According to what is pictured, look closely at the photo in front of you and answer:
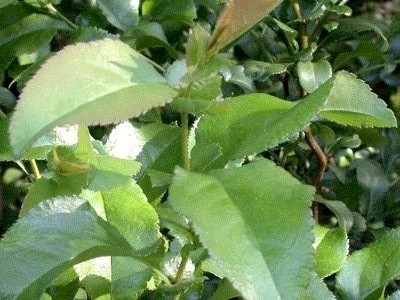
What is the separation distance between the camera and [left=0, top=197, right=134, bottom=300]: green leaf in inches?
20.7

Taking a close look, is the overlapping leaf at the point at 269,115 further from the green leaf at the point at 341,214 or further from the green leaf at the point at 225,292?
the green leaf at the point at 341,214

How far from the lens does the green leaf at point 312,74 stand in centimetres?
82

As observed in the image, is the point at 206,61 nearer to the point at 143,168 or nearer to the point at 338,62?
the point at 143,168

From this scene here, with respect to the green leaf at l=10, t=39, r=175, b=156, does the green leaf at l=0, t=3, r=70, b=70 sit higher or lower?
lower

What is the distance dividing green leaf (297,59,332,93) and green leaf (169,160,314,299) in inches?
13.7

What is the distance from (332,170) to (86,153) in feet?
1.77

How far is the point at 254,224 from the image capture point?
448 mm

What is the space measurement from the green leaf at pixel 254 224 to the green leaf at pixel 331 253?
8.2 inches

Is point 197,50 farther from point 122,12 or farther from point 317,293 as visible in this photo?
point 122,12

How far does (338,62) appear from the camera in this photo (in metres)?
0.97

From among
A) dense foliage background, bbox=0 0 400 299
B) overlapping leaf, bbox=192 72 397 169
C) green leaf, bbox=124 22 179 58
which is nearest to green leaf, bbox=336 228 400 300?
dense foliage background, bbox=0 0 400 299

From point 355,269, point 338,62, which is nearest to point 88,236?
point 355,269

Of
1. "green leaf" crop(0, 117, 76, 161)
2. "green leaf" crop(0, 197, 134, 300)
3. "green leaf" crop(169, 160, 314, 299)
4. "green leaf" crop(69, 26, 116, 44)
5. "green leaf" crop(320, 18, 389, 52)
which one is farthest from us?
"green leaf" crop(320, 18, 389, 52)

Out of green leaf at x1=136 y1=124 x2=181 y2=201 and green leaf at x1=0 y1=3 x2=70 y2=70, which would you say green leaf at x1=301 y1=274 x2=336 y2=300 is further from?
green leaf at x1=0 y1=3 x2=70 y2=70
